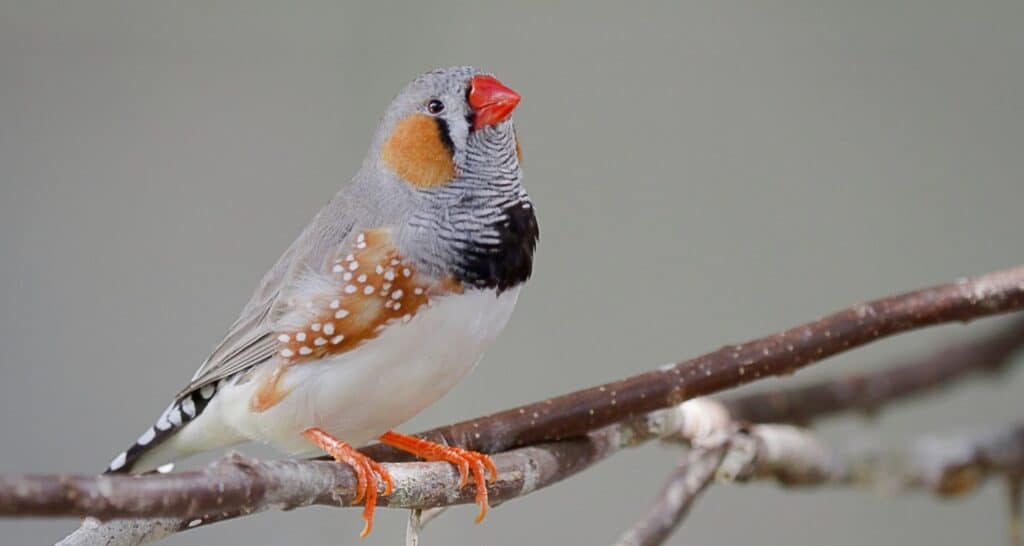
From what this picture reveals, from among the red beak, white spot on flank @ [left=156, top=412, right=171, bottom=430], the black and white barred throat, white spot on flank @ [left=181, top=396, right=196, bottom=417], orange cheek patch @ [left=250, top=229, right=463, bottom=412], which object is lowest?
white spot on flank @ [left=156, top=412, right=171, bottom=430]

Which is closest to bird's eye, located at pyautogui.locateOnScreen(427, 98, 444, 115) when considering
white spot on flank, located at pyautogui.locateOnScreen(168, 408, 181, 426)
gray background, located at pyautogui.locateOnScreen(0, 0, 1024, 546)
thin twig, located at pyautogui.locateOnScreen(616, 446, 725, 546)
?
white spot on flank, located at pyautogui.locateOnScreen(168, 408, 181, 426)

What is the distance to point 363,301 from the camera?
1.41m

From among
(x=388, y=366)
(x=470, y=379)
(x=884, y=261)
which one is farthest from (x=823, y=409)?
(x=388, y=366)

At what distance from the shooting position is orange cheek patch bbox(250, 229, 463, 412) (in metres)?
1.40

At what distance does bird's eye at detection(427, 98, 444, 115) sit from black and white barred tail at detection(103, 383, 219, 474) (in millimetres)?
483

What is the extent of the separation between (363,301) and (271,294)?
→ 0.61 ft

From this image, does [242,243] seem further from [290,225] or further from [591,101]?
[591,101]

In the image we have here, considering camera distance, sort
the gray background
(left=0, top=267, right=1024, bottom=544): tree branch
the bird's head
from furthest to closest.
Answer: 1. the gray background
2. the bird's head
3. (left=0, top=267, right=1024, bottom=544): tree branch

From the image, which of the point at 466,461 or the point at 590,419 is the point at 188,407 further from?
the point at 590,419

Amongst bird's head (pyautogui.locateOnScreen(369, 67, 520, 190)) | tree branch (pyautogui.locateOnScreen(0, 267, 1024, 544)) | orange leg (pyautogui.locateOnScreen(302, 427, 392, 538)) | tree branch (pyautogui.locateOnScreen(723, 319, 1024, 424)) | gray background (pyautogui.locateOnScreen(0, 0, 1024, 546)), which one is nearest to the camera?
tree branch (pyautogui.locateOnScreen(0, 267, 1024, 544))

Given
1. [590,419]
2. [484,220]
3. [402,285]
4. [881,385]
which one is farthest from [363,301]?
[881,385]

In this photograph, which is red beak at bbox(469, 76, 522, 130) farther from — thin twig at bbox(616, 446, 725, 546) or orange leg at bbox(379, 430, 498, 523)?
thin twig at bbox(616, 446, 725, 546)

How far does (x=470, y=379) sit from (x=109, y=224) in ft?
2.95

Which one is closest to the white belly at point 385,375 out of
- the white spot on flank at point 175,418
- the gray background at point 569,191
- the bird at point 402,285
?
the bird at point 402,285
